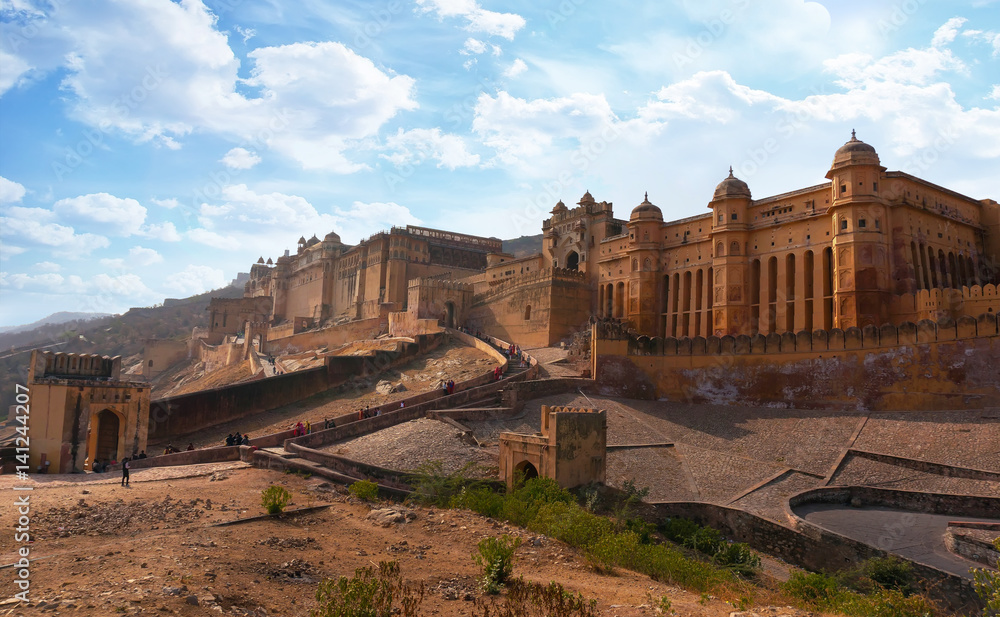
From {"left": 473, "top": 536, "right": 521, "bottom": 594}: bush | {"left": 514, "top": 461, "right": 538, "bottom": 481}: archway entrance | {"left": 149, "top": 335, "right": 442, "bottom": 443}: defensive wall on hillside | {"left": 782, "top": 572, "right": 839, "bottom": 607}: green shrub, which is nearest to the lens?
{"left": 473, "top": 536, "right": 521, "bottom": 594}: bush

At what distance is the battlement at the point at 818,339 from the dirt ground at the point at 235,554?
588 inches

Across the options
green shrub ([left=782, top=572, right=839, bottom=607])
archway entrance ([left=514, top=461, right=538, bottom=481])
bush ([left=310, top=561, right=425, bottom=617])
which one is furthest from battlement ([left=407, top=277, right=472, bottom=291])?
bush ([left=310, top=561, right=425, bottom=617])

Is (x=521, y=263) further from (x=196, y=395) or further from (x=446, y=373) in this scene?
(x=196, y=395)

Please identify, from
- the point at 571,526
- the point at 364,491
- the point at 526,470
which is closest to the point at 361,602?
the point at 571,526

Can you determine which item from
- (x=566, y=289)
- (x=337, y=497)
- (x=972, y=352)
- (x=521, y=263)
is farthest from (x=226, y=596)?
(x=521, y=263)

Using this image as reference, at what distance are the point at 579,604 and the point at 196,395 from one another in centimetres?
2312

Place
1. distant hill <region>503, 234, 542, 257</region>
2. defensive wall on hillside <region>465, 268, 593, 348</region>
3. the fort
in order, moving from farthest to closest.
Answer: distant hill <region>503, 234, 542, 257</region>, defensive wall on hillside <region>465, 268, 593, 348</region>, the fort

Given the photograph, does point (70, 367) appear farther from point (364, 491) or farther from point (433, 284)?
point (433, 284)

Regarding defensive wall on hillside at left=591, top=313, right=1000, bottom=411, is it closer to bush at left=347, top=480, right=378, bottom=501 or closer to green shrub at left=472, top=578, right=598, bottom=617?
bush at left=347, top=480, right=378, bottom=501

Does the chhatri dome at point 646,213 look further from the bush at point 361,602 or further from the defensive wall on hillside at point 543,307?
the bush at point 361,602

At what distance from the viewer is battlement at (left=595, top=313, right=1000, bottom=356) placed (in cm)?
2083

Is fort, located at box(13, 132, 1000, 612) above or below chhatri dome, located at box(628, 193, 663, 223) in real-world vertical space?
below

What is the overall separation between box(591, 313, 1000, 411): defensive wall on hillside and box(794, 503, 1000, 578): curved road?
6523 mm

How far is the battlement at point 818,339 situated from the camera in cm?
2083
